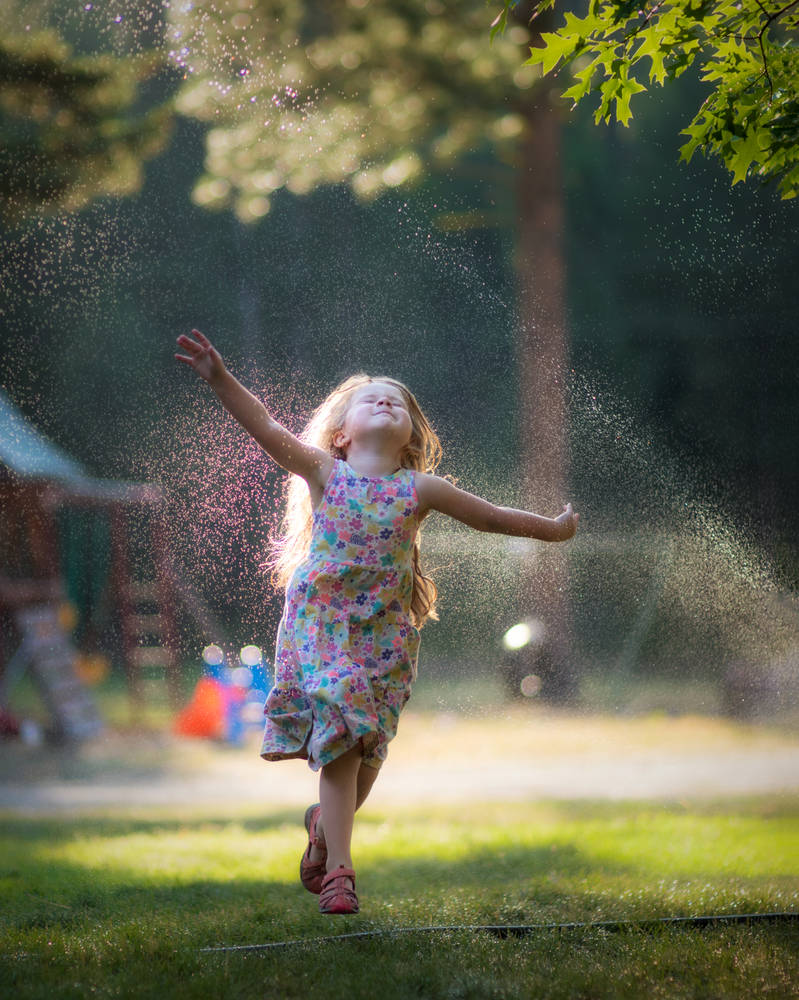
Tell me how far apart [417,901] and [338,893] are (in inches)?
57.3

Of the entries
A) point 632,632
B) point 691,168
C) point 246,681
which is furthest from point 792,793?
point 691,168

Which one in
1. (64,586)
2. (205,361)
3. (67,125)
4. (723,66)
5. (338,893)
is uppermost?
(67,125)

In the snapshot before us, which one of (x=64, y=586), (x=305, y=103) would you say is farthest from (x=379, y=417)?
(x=64, y=586)

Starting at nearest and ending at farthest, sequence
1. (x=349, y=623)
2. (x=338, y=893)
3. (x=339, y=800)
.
Result: (x=338, y=893)
(x=339, y=800)
(x=349, y=623)

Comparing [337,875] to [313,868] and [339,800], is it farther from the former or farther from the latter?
[313,868]

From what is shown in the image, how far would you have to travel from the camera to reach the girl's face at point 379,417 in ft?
10.2

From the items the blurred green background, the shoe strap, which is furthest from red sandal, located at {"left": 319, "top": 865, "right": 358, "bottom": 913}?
the blurred green background

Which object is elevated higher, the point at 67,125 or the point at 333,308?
the point at 67,125

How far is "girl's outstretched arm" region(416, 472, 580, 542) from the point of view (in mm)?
3047

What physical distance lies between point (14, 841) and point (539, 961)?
8.68 ft

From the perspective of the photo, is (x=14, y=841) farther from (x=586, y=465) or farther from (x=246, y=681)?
(x=586, y=465)

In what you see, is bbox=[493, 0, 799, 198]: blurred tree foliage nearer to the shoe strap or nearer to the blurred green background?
the blurred green background

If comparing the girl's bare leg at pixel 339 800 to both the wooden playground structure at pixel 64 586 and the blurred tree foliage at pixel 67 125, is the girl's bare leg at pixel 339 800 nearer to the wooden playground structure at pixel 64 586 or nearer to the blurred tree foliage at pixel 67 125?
the wooden playground structure at pixel 64 586

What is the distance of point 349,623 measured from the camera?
293cm
